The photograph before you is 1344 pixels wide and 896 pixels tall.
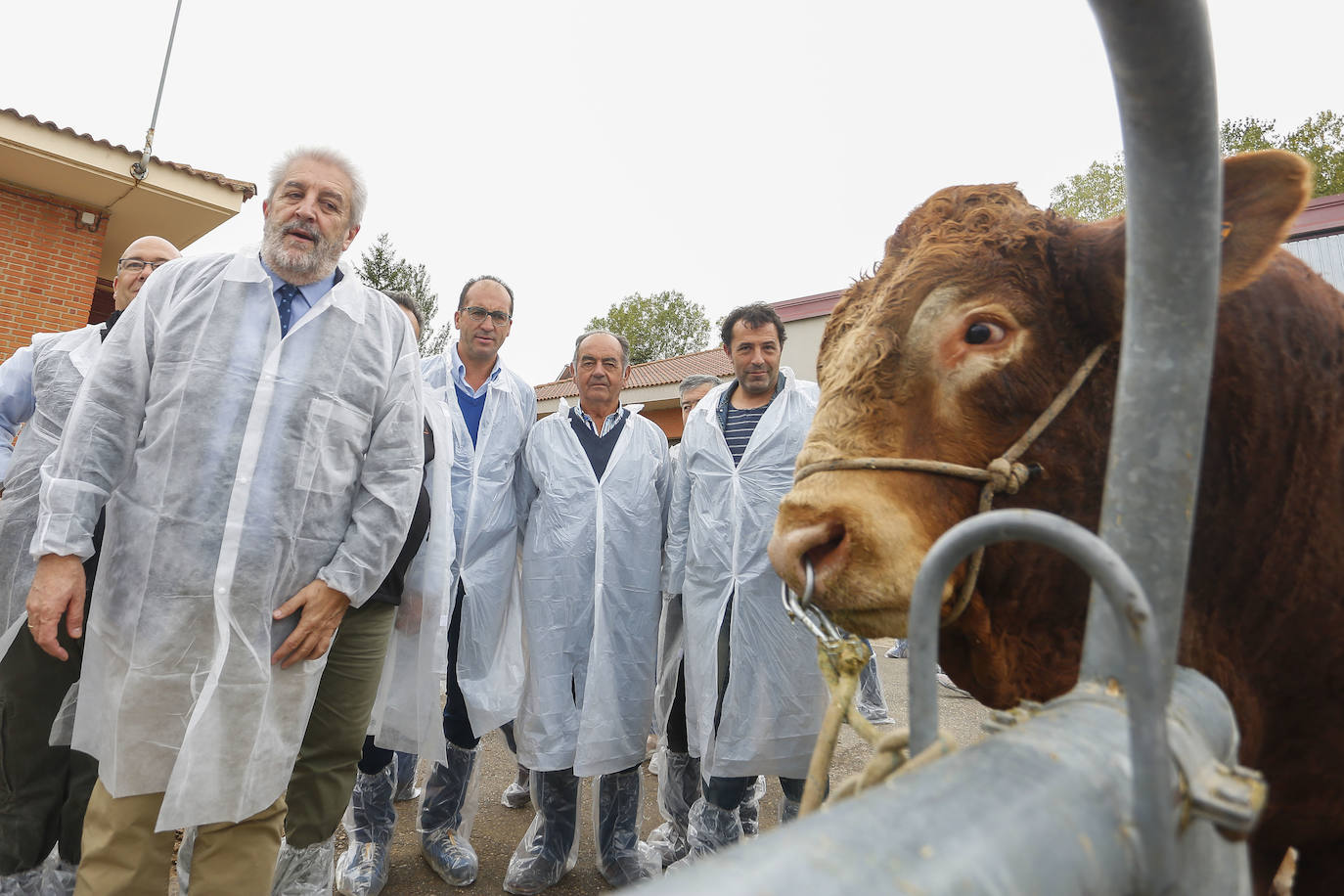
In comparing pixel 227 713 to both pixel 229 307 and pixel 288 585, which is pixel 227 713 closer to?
pixel 288 585

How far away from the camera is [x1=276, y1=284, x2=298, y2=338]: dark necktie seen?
6.86ft

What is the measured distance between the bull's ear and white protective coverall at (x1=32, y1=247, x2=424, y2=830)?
1.97 metres

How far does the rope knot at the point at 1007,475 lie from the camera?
48.6 inches

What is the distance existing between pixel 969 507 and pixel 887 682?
5.71 meters

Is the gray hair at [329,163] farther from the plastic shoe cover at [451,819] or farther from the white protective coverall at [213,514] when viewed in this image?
the plastic shoe cover at [451,819]

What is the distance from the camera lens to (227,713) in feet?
5.98

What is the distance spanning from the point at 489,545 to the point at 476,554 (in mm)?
73

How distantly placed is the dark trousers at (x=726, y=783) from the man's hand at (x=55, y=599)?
2.10 m

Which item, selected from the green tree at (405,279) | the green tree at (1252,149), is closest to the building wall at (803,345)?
the green tree at (1252,149)

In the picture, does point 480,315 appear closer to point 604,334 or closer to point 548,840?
point 604,334

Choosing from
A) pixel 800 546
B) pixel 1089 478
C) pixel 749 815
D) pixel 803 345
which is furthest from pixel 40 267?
pixel 803 345

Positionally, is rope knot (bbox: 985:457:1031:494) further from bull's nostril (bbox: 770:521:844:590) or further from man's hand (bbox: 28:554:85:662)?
man's hand (bbox: 28:554:85:662)

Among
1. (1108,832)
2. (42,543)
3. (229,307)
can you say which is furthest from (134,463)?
(1108,832)

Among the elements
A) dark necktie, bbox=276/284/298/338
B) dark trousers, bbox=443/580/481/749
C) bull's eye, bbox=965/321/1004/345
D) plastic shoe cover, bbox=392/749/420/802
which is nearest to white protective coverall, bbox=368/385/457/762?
dark trousers, bbox=443/580/481/749
